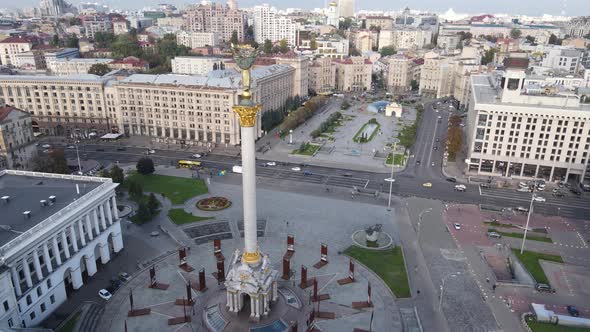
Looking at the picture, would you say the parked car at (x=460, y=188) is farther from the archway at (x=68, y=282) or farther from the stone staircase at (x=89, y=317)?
the archway at (x=68, y=282)

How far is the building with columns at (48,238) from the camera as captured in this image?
171ft

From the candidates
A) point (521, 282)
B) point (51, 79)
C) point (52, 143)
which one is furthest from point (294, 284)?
point (51, 79)

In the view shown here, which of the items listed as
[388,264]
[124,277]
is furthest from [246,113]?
[388,264]

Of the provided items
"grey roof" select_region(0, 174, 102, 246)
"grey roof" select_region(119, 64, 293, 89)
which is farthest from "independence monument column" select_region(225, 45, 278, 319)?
"grey roof" select_region(119, 64, 293, 89)

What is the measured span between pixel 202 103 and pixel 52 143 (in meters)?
47.6

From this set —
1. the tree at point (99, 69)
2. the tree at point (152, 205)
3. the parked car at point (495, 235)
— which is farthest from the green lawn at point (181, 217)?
the tree at point (99, 69)

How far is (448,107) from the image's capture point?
191m

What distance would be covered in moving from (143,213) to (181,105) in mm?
58476

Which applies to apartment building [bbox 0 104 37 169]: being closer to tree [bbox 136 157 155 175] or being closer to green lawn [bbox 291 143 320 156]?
tree [bbox 136 157 155 175]

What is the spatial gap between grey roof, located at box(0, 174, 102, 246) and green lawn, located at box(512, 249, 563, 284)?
69.0m

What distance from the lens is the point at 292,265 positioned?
69.2 m

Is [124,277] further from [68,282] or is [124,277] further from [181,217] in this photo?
[181,217]

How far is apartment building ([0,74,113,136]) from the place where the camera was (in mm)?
138375

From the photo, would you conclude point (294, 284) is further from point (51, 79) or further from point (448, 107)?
point (448, 107)
